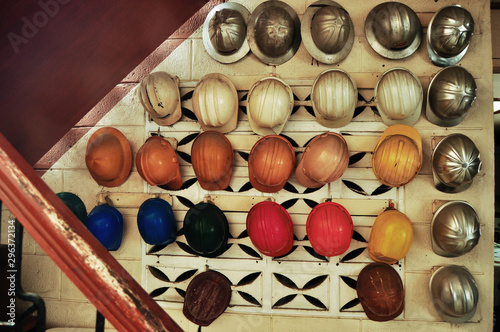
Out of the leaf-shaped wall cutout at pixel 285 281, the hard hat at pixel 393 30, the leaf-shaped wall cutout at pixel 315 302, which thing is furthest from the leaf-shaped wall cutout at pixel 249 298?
the hard hat at pixel 393 30

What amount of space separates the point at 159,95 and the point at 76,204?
1.22 meters

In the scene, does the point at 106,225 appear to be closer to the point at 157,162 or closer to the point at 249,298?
the point at 157,162

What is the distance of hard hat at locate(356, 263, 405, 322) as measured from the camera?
2404mm

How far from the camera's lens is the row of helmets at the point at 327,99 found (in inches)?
95.3

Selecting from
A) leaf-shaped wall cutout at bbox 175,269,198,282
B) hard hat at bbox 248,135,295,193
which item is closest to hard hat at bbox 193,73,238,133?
hard hat at bbox 248,135,295,193

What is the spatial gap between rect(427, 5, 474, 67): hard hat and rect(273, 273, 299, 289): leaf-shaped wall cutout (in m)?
2.22

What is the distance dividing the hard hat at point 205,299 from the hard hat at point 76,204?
1138 mm

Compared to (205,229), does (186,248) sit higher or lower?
lower

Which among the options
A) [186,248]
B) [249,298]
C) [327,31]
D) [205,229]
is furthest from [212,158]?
[327,31]

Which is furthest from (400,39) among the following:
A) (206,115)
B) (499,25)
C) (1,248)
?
(1,248)

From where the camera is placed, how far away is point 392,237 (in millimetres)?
2387

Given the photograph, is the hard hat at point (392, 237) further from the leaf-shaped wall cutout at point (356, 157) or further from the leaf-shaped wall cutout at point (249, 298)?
the leaf-shaped wall cutout at point (249, 298)

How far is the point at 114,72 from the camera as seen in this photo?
2.76 metres

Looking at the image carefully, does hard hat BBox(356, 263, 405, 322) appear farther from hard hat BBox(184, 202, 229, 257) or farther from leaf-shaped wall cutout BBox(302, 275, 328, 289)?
hard hat BBox(184, 202, 229, 257)
